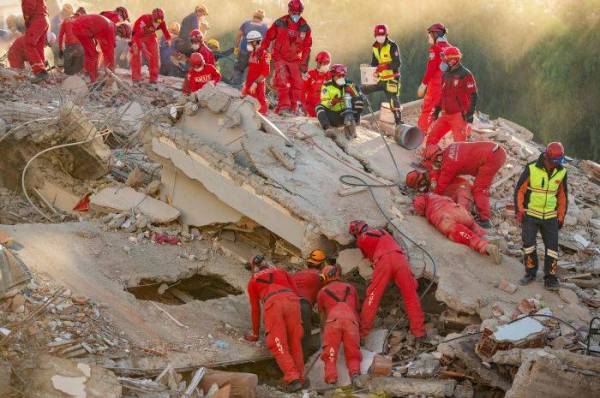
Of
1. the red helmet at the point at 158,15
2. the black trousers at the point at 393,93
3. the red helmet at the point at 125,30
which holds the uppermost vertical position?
the red helmet at the point at 158,15

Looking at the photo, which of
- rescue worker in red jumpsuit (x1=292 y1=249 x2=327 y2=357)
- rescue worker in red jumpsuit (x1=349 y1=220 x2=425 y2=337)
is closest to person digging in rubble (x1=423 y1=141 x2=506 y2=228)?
rescue worker in red jumpsuit (x1=349 y1=220 x2=425 y2=337)

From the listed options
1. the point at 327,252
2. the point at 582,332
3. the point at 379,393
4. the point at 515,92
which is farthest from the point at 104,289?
the point at 515,92

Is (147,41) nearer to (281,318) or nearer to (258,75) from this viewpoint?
(258,75)

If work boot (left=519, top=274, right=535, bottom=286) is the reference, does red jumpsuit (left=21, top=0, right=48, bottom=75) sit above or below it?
above

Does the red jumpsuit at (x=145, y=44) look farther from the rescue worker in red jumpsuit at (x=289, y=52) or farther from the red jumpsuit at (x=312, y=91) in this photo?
the red jumpsuit at (x=312, y=91)

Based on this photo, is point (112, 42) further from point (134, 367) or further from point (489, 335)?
point (489, 335)

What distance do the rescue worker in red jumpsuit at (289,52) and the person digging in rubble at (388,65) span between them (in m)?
1.16

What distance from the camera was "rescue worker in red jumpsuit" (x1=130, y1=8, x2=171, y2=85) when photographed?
14.5 m

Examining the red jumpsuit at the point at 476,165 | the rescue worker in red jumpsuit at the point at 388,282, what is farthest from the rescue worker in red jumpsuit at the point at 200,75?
the rescue worker in red jumpsuit at the point at 388,282

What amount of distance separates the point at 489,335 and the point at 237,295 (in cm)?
358

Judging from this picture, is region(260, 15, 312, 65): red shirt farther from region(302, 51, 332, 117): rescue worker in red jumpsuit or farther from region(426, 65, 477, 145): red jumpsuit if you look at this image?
region(426, 65, 477, 145): red jumpsuit

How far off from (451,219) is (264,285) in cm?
264

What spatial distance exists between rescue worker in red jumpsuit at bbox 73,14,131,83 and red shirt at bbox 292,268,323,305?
23.8 feet

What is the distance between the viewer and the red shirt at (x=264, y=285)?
871 cm
